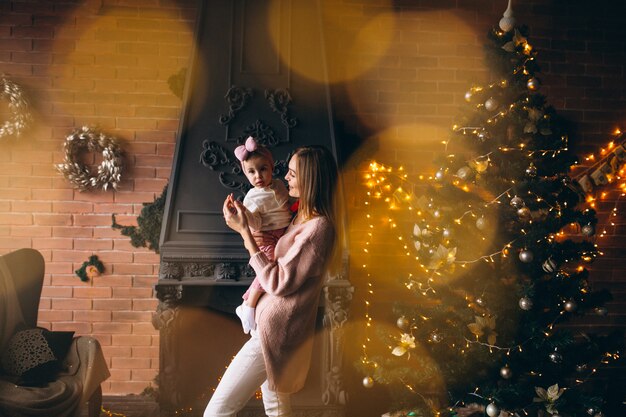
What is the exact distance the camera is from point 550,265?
8.90 ft

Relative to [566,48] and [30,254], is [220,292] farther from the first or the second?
[566,48]

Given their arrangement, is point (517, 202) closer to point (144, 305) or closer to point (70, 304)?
point (144, 305)

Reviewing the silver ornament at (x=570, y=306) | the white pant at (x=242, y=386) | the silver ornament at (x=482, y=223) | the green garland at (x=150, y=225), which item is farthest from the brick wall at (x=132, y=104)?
the white pant at (x=242, y=386)

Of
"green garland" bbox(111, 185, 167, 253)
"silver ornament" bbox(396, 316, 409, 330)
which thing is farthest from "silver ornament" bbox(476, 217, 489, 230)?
"green garland" bbox(111, 185, 167, 253)

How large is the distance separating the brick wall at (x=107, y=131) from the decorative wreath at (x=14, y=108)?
8 cm

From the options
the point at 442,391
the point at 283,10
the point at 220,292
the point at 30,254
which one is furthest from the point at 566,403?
the point at 30,254

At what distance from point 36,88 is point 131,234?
48.5 inches

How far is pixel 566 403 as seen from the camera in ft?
8.99

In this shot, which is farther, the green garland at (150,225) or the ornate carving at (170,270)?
the green garland at (150,225)

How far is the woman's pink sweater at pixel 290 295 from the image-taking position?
1.91 meters

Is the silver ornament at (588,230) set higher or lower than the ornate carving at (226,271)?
higher

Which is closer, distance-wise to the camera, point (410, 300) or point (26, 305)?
point (26, 305)

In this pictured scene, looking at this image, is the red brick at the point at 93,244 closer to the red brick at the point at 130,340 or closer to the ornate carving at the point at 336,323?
the red brick at the point at 130,340

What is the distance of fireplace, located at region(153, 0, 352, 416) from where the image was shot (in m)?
3.08
